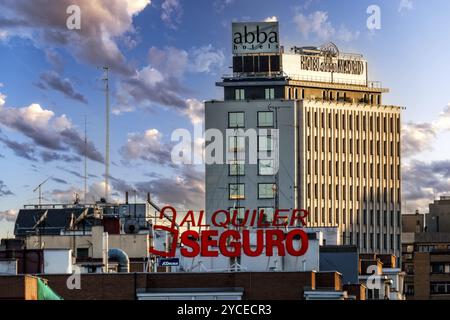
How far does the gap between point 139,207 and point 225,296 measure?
8849cm

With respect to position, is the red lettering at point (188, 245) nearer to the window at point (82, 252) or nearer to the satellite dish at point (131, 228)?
the window at point (82, 252)

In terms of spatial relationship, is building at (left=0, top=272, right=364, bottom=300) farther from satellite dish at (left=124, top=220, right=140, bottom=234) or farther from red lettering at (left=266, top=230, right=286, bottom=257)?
satellite dish at (left=124, top=220, right=140, bottom=234)

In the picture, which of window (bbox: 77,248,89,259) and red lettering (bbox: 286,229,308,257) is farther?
window (bbox: 77,248,89,259)

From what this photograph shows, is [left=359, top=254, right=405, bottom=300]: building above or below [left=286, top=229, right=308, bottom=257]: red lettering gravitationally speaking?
below

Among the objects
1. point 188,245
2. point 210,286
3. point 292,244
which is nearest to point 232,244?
point 188,245

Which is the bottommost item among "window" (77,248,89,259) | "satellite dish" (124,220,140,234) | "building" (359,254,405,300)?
"building" (359,254,405,300)

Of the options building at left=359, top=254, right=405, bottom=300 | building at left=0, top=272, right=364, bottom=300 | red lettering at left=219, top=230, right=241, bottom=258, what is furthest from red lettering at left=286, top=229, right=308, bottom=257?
building at left=359, top=254, right=405, bottom=300

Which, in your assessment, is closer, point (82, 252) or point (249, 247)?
point (249, 247)

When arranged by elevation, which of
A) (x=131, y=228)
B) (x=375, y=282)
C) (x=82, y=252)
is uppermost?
(x=131, y=228)

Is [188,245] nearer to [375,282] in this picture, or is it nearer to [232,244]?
[232,244]
